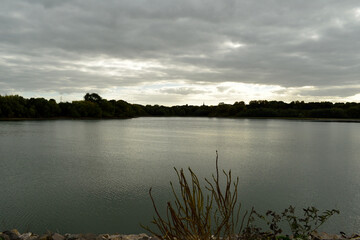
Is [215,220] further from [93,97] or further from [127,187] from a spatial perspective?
[93,97]

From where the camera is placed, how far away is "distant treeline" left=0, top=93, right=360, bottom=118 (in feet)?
239

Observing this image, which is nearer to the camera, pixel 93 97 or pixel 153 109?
pixel 93 97

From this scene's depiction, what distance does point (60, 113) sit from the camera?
83062 mm

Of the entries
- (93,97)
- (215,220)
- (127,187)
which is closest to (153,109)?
(93,97)

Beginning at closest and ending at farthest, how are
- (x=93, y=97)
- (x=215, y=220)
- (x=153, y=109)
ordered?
(x=215, y=220) < (x=93, y=97) < (x=153, y=109)

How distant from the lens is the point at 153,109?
142 m

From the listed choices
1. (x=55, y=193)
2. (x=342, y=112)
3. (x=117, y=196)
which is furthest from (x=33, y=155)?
(x=342, y=112)

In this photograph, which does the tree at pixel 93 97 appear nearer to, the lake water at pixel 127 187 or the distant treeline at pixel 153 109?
the distant treeline at pixel 153 109

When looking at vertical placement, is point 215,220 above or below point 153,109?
below

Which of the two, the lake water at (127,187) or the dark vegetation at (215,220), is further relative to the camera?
the lake water at (127,187)

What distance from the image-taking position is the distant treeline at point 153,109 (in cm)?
7288

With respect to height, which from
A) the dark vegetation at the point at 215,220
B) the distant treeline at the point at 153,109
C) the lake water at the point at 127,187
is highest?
the distant treeline at the point at 153,109

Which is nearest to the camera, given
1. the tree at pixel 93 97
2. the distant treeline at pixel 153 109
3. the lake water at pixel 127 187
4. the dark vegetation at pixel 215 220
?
the dark vegetation at pixel 215 220

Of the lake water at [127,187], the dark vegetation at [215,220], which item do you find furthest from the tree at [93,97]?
the dark vegetation at [215,220]
